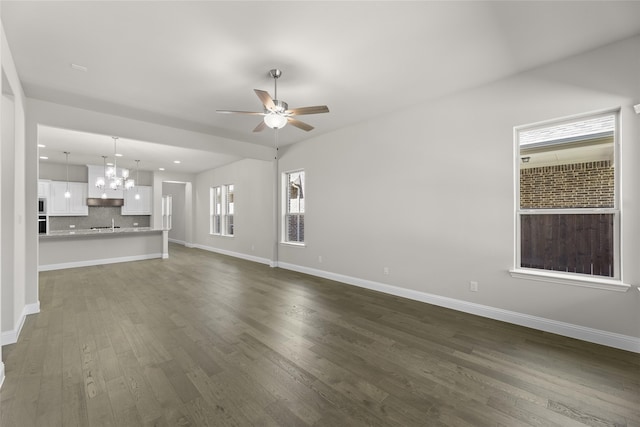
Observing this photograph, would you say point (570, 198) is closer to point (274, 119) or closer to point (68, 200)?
point (274, 119)

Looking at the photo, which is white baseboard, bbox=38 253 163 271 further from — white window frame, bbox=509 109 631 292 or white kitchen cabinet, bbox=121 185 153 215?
white window frame, bbox=509 109 631 292

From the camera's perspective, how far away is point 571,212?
2.83 meters

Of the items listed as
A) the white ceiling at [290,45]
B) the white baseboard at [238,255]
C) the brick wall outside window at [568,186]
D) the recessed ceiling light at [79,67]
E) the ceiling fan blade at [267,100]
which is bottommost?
the white baseboard at [238,255]

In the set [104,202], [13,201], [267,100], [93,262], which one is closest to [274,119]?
[267,100]

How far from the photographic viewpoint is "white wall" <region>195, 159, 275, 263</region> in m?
6.86

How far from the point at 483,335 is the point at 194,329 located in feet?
10.4

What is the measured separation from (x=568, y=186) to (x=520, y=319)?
159cm

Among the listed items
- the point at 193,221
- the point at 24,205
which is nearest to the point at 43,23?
the point at 24,205

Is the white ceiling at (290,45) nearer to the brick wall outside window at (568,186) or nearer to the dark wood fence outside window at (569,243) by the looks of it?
the brick wall outside window at (568,186)

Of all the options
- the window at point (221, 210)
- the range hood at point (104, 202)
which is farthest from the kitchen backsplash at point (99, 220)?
the window at point (221, 210)

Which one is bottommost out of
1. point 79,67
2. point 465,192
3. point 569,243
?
point 569,243

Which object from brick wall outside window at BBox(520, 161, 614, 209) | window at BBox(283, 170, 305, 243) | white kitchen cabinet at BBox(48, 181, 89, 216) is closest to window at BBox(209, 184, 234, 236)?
window at BBox(283, 170, 305, 243)

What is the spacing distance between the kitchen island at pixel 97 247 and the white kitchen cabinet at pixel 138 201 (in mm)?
1677

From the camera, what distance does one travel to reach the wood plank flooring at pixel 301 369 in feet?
5.67
